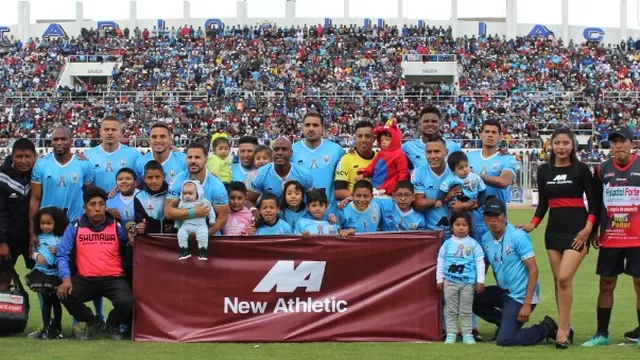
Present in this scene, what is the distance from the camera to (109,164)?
962 centimetres

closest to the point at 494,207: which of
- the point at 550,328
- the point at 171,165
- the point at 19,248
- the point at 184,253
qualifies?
the point at 550,328

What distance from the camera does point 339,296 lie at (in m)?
8.46

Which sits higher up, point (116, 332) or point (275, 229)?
point (275, 229)

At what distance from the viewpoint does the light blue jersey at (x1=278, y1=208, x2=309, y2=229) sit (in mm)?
8945

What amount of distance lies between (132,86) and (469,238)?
46.6 meters

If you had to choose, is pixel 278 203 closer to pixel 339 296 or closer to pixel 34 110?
pixel 339 296

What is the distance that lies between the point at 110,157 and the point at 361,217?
2.75m

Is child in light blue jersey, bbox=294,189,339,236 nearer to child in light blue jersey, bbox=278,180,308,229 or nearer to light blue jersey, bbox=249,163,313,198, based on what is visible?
child in light blue jersey, bbox=278,180,308,229

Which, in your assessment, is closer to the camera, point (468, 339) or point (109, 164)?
point (468, 339)

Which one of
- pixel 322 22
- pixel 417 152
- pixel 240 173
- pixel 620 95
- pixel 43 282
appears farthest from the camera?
pixel 322 22

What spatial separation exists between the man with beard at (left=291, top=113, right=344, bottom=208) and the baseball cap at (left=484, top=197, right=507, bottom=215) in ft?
5.91

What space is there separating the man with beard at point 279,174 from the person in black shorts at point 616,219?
9.12ft

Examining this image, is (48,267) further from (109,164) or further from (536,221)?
(536,221)

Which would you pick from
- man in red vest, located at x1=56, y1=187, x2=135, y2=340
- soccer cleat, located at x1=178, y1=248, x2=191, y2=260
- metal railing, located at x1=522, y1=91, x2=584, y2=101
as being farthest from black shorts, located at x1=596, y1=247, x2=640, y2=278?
metal railing, located at x1=522, y1=91, x2=584, y2=101
